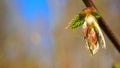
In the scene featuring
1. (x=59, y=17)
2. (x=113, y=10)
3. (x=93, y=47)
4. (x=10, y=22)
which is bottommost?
(x=93, y=47)

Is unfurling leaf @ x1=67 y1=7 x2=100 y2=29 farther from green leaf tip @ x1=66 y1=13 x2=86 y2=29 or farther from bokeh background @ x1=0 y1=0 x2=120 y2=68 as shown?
bokeh background @ x1=0 y1=0 x2=120 y2=68

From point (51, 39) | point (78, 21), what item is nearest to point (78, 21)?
point (78, 21)

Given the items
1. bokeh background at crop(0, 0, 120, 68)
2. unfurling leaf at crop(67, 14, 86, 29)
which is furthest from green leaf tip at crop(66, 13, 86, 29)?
bokeh background at crop(0, 0, 120, 68)

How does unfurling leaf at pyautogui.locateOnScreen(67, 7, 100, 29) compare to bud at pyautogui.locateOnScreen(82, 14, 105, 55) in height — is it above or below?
above

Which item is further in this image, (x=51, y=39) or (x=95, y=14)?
(x=51, y=39)

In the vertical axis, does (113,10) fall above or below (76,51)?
above

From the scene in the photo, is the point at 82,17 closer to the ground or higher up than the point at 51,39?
closer to the ground

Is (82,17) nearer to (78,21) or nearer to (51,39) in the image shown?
(78,21)

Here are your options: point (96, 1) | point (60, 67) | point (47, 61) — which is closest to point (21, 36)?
point (47, 61)

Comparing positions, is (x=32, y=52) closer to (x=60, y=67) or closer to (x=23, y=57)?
(x=23, y=57)
